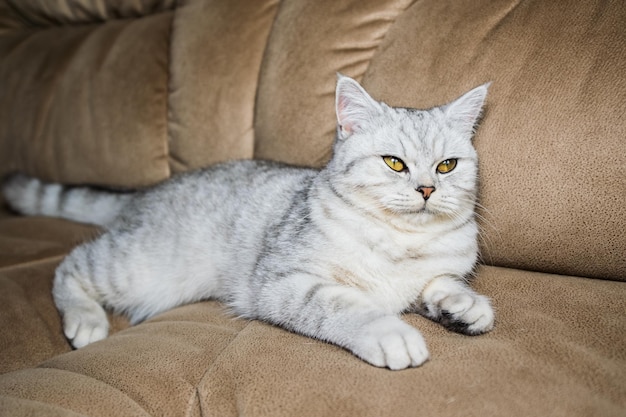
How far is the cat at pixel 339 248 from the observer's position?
128 centimetres

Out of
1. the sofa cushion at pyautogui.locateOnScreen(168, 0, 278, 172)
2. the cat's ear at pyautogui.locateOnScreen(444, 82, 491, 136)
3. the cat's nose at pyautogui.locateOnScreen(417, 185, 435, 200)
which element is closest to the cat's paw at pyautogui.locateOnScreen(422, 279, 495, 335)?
the cat's nose at pyautogui.locateOnScreen(417, 185, 435, 200)

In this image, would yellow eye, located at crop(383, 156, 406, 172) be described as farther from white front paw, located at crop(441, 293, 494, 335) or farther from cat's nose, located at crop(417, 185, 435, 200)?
white front paw, located at crop(441, 293, 494, 335)

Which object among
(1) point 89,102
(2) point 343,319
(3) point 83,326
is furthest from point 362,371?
(1) point 89,102

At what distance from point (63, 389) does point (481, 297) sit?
0.87m

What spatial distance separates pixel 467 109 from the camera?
4.78 feet

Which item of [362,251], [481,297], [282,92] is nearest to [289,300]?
[362,251]

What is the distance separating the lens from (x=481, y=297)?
1268 mm

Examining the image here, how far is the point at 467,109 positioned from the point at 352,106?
11.5 inches

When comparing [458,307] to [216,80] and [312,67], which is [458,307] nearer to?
[312,67]

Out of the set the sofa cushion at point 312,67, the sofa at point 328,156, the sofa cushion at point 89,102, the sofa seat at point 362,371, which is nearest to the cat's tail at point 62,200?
the sofa at point 328,156

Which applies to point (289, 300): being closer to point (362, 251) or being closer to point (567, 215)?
point (362, 251)

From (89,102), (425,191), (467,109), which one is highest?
(467,109)

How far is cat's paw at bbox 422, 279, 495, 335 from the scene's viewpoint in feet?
3.93

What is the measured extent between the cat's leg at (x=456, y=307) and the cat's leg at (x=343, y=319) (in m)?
0.11
